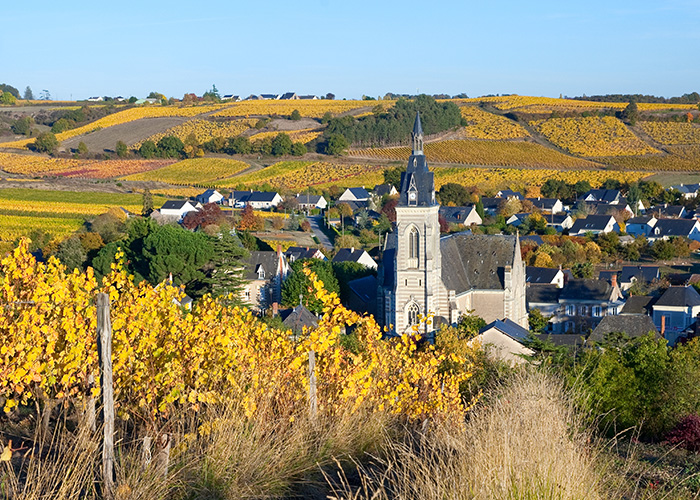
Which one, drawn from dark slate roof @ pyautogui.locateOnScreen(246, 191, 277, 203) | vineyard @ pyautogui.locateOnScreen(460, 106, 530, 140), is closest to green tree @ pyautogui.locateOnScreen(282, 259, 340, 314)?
dark slate roof @ pyautogui.locateOnScreen(246, 191, 277, 203)

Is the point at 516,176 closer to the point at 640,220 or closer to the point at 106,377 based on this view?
the point at 640,220

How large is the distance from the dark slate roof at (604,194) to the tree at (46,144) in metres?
72.7

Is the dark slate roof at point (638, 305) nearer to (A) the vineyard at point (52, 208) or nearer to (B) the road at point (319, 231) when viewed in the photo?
(B) the road at point (319, 231)

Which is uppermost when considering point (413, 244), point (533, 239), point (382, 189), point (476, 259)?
point (413, 244)

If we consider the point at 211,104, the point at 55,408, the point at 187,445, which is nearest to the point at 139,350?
the point at 187,445

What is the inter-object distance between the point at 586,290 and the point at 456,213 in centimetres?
3129

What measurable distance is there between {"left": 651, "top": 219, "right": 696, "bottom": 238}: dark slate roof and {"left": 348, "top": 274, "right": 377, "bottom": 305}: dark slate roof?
30.9m

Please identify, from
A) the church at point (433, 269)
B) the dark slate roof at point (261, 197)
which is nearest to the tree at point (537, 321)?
the church at point (433, 269)

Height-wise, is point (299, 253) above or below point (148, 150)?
below

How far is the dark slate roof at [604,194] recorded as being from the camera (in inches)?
3258

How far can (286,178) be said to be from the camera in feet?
332

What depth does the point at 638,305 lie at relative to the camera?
1644 inches

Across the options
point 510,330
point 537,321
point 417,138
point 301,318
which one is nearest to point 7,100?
point 537,321

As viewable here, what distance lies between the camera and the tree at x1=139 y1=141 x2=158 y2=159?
11469 cm
